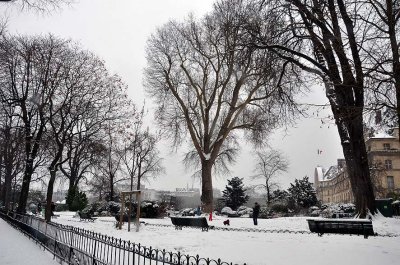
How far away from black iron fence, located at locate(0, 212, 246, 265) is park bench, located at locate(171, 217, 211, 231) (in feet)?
22.7

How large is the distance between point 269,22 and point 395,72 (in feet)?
19.9

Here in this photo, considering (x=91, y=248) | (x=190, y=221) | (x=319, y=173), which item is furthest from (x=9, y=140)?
(x=319, y=173)

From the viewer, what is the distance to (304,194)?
4872cm

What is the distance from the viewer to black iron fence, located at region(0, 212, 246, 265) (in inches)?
242

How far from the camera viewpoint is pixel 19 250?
12.7 meters

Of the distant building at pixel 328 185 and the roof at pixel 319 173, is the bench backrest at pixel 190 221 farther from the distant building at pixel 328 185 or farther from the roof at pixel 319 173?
the roof at pixel 319 173

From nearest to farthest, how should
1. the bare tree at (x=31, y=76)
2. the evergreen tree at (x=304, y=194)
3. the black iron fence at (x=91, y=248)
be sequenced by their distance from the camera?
the black iron fence at (x=91, y=248) < the bare tree at (x=31, y=76) < the evergreen tree at (x=304, y=194)

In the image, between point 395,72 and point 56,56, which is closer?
point 395,72

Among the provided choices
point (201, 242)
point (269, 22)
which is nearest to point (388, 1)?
point (269, 22)

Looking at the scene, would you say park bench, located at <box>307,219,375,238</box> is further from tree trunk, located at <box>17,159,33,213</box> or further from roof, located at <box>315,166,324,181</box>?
roof, located at <box>315,166,324,181</box>

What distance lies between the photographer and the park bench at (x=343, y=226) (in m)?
12.9

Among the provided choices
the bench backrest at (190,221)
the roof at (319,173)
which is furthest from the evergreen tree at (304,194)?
the roof at (319,173)

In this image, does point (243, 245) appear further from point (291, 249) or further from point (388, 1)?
point (388, 1)

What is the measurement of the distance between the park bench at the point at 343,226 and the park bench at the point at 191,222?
17.3ft
